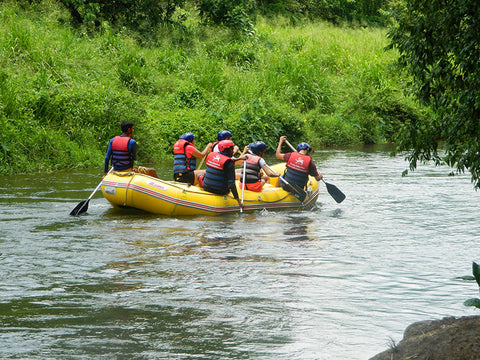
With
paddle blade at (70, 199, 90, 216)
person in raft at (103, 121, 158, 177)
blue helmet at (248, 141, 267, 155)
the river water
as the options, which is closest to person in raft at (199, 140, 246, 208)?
the river water

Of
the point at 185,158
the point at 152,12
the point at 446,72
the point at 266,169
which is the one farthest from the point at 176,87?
the point at 446,72

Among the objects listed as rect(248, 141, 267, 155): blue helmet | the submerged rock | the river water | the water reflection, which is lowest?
the water reflection

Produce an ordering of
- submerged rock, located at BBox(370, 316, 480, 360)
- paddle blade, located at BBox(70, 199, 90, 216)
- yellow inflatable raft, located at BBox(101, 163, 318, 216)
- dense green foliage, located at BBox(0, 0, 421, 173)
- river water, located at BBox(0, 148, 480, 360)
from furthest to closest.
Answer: dense green foliage, located at BBox(0, 0, 421, 173) → paddle blade, located at BBox(70, 199, 90, 216) → yellow inflatable raft, located at BBox(101, 163, 318, 216) → river water, located at BBox(0, 148, 480, 360) → submerged rock, located at BBox(370, 316, 480, 360)

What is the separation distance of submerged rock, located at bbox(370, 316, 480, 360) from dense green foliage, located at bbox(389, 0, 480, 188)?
5.29ft

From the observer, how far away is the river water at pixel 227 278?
5.72 m

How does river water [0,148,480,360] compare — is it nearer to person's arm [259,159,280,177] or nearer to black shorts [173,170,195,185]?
person's arm [259,159,280,177]

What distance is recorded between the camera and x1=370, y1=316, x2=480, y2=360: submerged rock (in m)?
3.85

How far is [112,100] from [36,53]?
3188 millimetres

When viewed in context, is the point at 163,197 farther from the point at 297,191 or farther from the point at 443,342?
the point at 443,342

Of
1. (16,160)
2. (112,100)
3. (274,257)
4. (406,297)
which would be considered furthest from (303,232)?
(112,100)

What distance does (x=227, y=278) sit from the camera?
7.74m

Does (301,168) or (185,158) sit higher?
(185,158)

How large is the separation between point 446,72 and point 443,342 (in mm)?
2659

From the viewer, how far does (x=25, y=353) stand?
5355 millimetres
